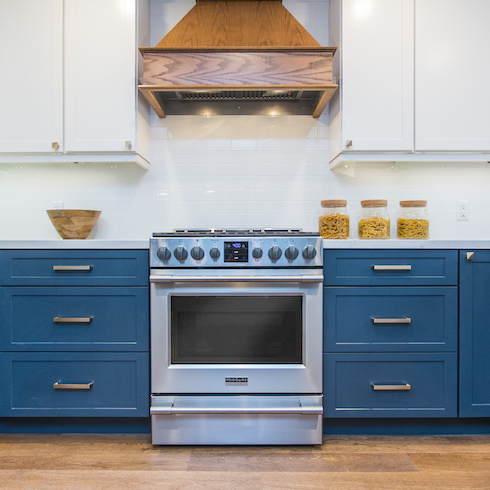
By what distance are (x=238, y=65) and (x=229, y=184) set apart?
0.71 meters

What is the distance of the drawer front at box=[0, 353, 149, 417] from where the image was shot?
1.59 meters

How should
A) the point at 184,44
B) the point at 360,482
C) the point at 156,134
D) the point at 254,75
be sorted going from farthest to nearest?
the point at 156,134 → the point at 184,44 → the point at 254,75 → the point at 360,482

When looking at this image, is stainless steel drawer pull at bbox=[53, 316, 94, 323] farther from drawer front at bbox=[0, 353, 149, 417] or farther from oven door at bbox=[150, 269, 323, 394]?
oven door at bbox=[150, 269, 323, 394]

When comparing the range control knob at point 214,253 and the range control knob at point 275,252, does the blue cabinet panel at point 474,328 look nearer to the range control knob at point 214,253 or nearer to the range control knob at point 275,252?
the range control knob at point 275,252

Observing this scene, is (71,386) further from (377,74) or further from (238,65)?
(377,74)

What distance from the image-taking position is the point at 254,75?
178cm

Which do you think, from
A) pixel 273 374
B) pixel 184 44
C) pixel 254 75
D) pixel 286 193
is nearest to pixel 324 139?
pixel 286 193

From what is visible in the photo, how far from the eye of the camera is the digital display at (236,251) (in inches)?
61.4

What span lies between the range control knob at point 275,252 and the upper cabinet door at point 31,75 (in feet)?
4.46

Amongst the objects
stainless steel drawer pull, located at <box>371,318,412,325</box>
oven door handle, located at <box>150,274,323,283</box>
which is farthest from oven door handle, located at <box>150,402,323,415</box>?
oven door handle, located at <box>150,274,323,283</box>

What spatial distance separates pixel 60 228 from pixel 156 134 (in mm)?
843

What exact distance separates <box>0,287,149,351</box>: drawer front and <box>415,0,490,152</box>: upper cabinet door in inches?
70.9

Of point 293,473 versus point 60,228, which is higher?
point 60,228

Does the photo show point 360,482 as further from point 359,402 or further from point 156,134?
point 156,134
